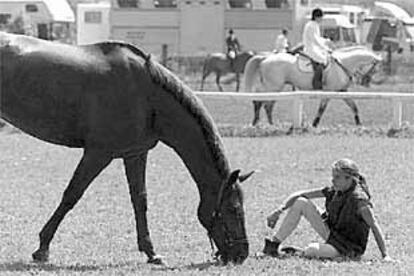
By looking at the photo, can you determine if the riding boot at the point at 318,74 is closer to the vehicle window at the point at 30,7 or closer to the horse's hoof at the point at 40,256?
the horse's hoof at the point at 40,256

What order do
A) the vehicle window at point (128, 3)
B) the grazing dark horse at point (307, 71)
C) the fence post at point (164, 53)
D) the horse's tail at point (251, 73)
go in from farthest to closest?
1. the vehicle window at point (128, 3)
2. the fence post at point (164, 53)
3. the horse's tail at point (251, 73)
4. the grazing dark horse at point (307, 71)

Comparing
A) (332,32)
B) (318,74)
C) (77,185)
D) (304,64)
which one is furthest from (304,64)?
(332,32)

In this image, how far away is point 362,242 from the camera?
8633 mm

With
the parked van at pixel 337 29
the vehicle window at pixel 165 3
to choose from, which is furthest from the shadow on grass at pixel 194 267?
the parked van at pixel 337 29

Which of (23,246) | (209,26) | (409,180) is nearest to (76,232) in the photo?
(23,246)

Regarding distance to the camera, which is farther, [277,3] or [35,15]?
[35,15]

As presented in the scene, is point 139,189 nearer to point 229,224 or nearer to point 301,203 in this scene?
point 229,224

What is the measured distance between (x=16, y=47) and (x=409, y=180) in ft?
22.1

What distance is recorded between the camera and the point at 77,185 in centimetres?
855

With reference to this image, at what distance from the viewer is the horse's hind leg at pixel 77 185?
8.49m

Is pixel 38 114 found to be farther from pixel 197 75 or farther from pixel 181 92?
pixel 197 75

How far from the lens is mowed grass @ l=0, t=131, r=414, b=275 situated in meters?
8.33

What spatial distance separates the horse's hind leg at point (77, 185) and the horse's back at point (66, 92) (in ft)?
0.52

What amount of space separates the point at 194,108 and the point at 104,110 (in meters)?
0.70
